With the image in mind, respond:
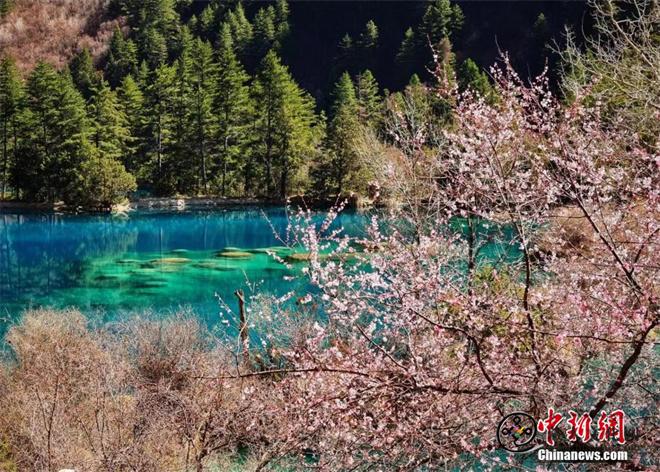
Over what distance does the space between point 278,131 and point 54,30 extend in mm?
48100

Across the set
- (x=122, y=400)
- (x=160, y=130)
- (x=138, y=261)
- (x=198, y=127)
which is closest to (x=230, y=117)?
(x=198, y=127)

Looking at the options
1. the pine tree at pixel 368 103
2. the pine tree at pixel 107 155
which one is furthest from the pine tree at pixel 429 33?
the pine tree at pixel 107 155

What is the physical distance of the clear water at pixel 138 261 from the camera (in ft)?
56.6

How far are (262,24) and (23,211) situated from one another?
130 feet

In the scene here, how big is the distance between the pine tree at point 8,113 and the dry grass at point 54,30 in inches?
1218

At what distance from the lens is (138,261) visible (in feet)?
74.8

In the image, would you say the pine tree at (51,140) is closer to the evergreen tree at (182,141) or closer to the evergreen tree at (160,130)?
the evergreen tree at (160,130)

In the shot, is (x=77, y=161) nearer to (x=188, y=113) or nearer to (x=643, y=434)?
(x=188, y=113)

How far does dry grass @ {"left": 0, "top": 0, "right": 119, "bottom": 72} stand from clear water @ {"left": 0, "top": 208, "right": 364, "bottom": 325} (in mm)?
42311

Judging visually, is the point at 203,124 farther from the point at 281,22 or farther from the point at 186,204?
the point at 281,22

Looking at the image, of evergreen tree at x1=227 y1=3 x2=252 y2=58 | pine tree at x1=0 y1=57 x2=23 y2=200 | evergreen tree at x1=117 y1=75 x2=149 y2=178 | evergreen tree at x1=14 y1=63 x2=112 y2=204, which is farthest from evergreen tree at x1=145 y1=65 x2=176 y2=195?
evergreen tree at x1=227 y1=3 x2=252 y2=58

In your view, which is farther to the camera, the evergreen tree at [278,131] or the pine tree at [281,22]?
the pine tree at [281,22]

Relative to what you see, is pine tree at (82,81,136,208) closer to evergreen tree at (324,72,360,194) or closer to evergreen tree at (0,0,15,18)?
evergreen tree at (324,72,360,194)

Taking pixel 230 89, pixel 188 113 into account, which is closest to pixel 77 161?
pixel 188 113
